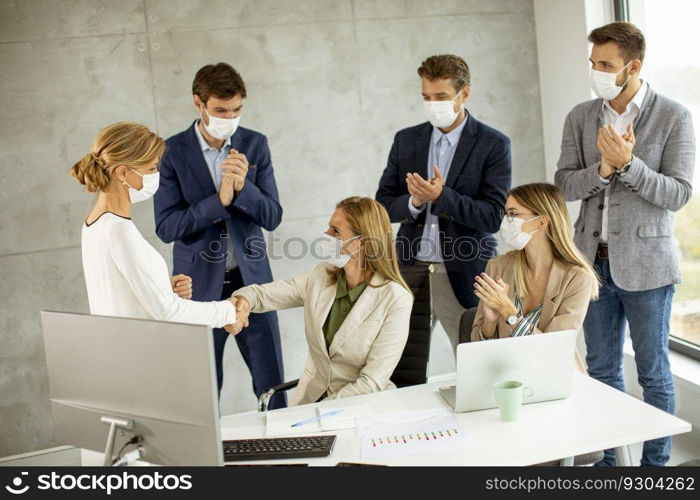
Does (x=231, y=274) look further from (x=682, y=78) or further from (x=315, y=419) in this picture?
(x=682, y=78)

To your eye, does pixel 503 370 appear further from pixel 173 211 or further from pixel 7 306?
pixel 7 306

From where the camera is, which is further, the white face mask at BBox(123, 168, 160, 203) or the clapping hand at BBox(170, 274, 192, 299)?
the clapping hand at BBox(170, 274, 192, 299)

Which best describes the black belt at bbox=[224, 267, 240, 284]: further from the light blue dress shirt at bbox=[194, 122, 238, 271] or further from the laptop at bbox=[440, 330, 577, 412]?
the laptop at bbox=[440, 330, 577, 412]

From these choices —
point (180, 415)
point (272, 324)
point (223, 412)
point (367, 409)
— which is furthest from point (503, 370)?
point (223, 412)

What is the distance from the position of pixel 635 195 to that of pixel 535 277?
2.21ft

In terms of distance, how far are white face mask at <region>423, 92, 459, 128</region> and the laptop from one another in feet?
5.59

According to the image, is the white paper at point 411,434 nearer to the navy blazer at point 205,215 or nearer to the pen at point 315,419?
the pen at point 315,419

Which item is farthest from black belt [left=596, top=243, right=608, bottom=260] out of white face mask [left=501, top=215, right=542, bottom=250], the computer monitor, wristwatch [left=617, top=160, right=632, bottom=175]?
the computer monitor

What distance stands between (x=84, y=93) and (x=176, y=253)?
3.88 ft

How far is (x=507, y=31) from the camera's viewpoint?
16.1ft

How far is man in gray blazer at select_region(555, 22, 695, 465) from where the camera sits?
3.20 meters

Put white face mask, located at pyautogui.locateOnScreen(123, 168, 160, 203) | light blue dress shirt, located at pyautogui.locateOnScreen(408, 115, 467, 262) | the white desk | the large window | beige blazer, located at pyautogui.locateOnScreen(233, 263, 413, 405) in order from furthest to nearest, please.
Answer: the large window → light blue dress shirt, located at pyautogui.locateOnScreen(408, 115, 467, 262) → beige blazer, located at pyautogui.locateOnScreen(233, 263, 413, 405) → white face mask, located at pyautogui.locateOnScreen(123, 168, 160, 203) → the white desk

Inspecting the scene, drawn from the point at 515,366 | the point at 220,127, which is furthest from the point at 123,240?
the point at 220,127

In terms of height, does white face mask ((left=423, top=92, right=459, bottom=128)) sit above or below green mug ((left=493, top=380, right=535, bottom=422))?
above
